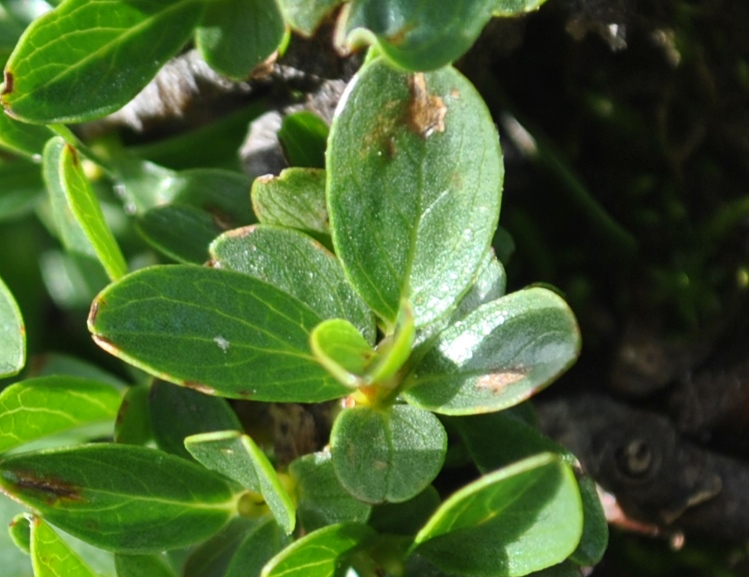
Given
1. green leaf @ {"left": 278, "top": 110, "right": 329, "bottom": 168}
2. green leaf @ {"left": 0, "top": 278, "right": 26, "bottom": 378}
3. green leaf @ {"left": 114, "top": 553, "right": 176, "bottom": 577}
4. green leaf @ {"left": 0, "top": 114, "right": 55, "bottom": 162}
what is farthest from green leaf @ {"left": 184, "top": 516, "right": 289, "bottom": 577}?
green leaf @ {"left": 0, "top": 114, "right": 55, "bottom": 162}

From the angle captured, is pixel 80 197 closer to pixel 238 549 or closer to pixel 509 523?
pixel 238 549

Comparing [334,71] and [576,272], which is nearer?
[334,71]

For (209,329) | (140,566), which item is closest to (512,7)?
(209,329)

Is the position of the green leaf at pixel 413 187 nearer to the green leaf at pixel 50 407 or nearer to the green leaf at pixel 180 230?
the green leaf at pixel 180 230

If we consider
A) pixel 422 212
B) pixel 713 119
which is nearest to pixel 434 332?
pixel 422 212

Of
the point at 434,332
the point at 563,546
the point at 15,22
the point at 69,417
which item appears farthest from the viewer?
the point at 15,22

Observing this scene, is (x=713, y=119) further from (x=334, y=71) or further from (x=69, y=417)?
(x=69, y=417)

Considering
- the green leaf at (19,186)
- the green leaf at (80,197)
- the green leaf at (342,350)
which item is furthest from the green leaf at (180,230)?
the green leaf at (19,186)
